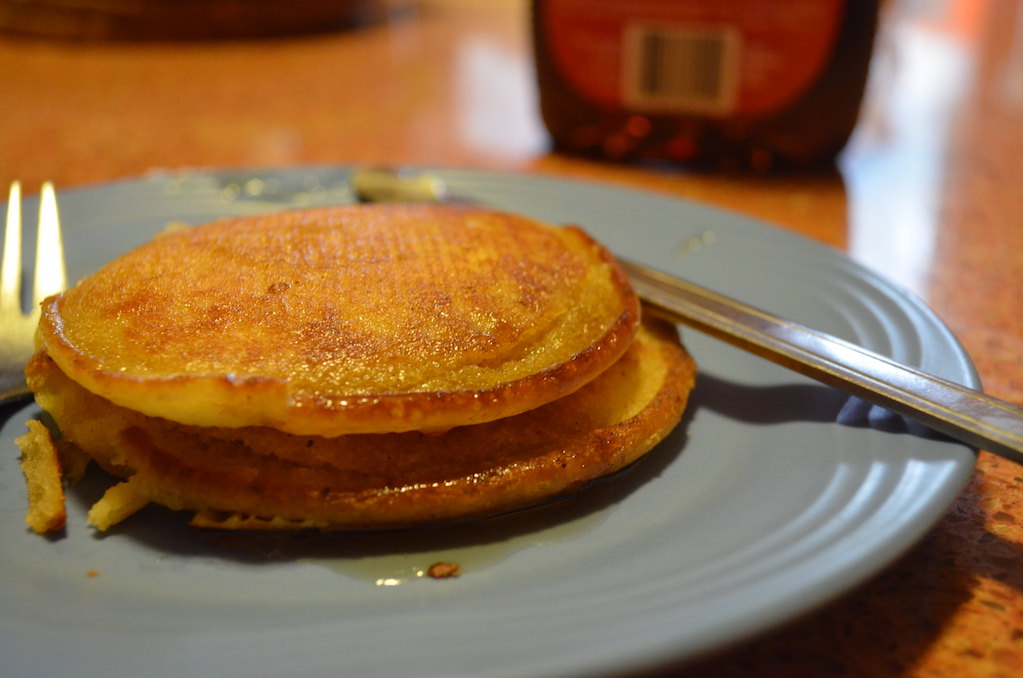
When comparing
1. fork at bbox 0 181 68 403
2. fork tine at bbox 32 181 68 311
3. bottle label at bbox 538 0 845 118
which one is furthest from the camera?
bottle label at bbox 538 0 845 118

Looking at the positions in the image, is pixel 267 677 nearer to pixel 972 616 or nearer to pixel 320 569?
pixel 320 569

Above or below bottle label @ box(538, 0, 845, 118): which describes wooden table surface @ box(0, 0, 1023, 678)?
below

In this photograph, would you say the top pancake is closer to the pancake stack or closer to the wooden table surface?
the pancake stack

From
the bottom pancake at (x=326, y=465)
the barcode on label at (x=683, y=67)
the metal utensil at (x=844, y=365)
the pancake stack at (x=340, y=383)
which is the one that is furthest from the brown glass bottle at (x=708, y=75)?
the bottom pancake at (x=326, y=465)

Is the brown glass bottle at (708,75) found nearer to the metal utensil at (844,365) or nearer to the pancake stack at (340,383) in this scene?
the metal utensil at (844,365)

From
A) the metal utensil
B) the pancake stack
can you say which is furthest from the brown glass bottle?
the pancake stack

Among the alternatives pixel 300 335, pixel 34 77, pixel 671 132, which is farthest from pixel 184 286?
pixel 34 77

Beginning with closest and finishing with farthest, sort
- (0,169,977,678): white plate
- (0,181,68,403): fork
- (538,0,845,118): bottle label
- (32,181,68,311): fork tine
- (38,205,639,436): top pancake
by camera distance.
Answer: (0,169,977,678): white plate, (38,205,639,436): top pancake, (0,181,68,403): fork, (32,181,68,311): fork tine, (538,0,845,118): bottle label

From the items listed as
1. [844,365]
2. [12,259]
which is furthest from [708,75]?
[12,259]
